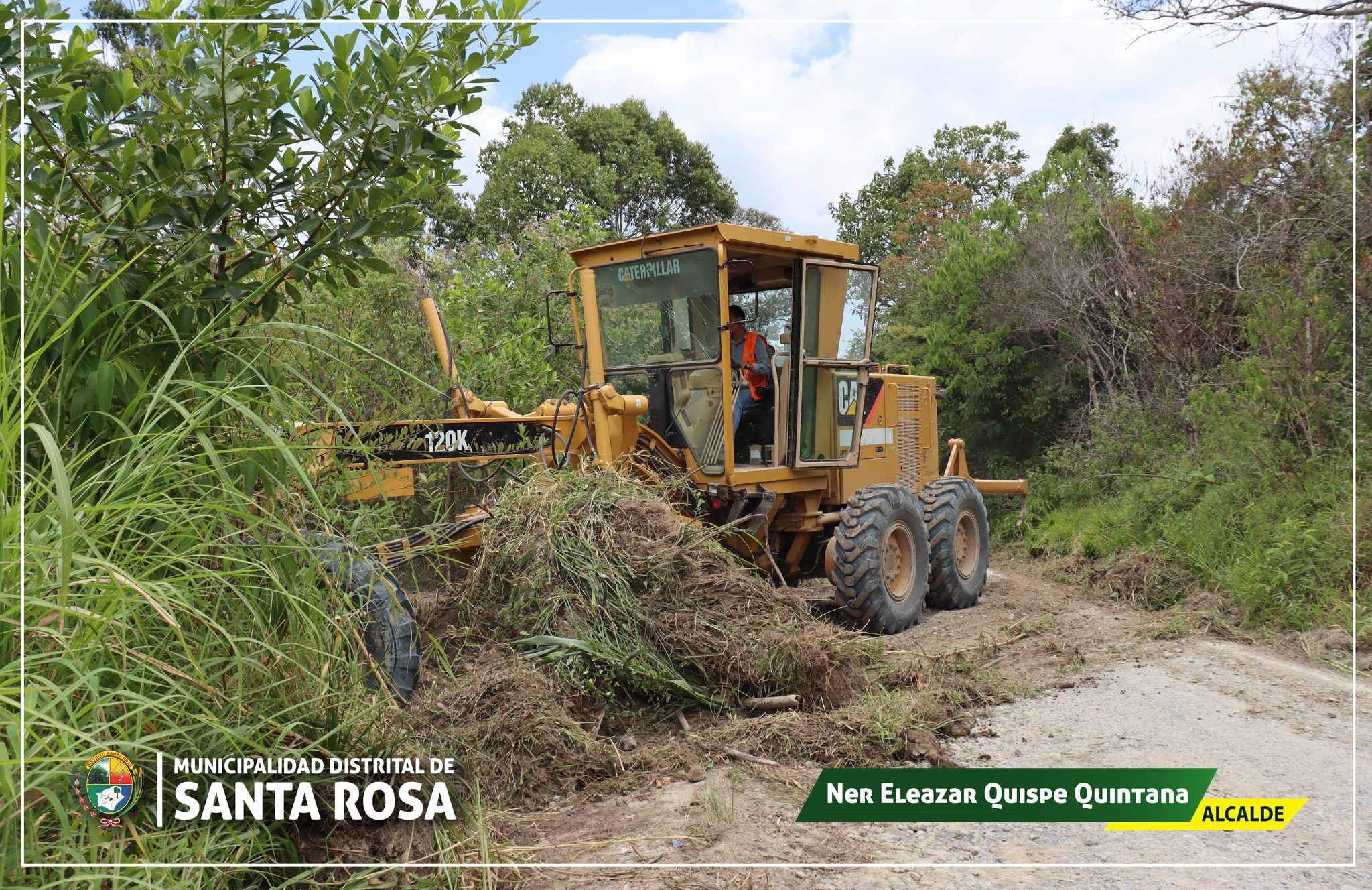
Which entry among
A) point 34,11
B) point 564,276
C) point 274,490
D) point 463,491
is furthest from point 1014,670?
point 564,276

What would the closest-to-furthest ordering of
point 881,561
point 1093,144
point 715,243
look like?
point 715,243
point 881,561
point 1093,144

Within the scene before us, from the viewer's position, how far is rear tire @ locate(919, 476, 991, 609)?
7.50 meters

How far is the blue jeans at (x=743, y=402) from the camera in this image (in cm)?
657

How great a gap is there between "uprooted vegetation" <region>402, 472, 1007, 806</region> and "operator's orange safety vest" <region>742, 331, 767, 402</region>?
6.71ft

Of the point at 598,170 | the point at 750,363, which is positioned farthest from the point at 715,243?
the point at 598,170

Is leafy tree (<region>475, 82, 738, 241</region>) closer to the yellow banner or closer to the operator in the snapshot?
the operator

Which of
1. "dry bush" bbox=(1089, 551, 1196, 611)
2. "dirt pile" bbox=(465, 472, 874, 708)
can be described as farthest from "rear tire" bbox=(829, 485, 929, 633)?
"dry bush" bbox=(1089, 551, 1196, 611)

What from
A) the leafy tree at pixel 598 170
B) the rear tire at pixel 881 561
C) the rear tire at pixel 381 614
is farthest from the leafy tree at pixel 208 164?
the leafy tree at pixel 598 170

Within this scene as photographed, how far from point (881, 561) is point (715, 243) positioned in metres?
2.41

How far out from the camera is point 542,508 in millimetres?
4551

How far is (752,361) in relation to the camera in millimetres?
6613

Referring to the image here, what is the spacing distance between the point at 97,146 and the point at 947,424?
479 inches

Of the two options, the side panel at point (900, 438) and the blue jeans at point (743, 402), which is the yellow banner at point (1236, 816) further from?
the side panel at point (900, 438)

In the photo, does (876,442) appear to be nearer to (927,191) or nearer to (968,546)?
(968,546)
